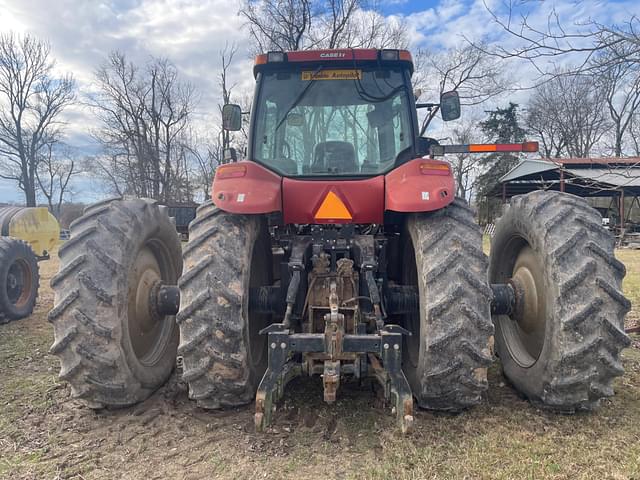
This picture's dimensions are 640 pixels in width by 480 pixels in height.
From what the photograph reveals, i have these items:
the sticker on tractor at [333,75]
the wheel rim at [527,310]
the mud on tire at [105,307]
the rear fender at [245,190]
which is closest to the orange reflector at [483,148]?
the wheel rim at [527,310]

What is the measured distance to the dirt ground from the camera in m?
2.49

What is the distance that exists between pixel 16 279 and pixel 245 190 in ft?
18.1

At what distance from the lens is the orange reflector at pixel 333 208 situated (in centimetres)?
329

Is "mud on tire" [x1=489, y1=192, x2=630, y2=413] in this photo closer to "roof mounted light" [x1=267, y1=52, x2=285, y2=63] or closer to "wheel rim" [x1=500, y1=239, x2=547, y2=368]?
"wheel rim" [x1=500, y1=239, x2=547, y2=368]

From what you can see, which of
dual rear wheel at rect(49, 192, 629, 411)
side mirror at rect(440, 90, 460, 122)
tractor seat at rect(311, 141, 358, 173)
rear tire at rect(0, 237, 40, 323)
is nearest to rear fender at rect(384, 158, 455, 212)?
dual rear wheel at rect(49, 192, 629, 411)

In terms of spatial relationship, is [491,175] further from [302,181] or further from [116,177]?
[302,181]

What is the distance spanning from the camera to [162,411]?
10.7 ft

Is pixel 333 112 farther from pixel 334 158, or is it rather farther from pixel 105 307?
pixel 105 307

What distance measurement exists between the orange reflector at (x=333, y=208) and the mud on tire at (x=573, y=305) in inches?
52.3

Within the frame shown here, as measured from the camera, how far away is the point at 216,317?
8.97 ft

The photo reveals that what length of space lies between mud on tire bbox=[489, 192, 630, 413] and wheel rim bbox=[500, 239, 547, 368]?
0.6 inches

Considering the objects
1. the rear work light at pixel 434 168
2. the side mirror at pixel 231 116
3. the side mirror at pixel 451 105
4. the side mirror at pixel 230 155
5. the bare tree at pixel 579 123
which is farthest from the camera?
the bare tree at pixel 579 123

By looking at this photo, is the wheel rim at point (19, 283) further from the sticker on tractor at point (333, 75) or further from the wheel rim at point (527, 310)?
the wheel rim at point (527, 310)

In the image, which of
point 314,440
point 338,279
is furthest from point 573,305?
point 314,440
